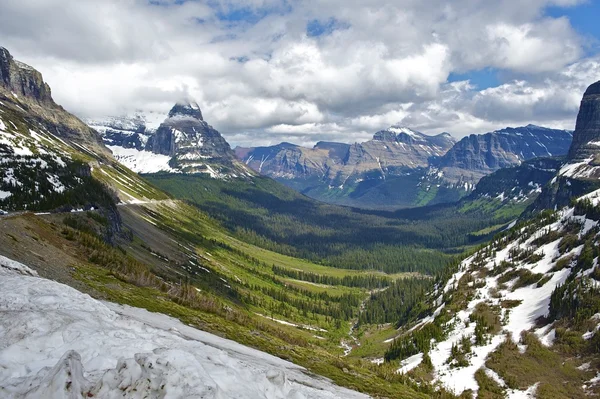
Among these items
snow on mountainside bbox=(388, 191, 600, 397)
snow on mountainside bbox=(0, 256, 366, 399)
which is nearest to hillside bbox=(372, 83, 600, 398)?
snow on mountainside bbox=(388, 191, 600, 397)

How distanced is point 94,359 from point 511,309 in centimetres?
15212

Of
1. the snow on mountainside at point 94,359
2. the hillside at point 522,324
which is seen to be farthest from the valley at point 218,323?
the hillside at point 522,324

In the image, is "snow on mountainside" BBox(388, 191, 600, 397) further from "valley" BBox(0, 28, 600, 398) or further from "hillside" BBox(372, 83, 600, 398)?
"valley" BBox(0, 28, 600, 398)

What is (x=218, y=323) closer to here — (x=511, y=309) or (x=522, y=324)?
(x=522, y=324)

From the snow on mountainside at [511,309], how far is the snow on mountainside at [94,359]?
294 ft

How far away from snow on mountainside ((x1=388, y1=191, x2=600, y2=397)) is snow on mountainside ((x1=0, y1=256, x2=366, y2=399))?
89562 millimetres

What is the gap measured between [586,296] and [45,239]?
138831 mm

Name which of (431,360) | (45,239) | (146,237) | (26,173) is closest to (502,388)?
(431,360)

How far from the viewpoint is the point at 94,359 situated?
53.9ft

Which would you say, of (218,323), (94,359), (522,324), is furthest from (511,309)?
(94,359)

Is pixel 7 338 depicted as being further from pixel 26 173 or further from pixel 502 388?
pixel 26 173

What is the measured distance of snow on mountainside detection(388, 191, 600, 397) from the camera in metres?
100

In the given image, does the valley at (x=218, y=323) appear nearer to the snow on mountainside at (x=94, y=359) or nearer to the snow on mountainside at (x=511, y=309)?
the snow on mountainside at (x=94, y=359)

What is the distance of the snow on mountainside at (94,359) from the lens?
43.3ft
